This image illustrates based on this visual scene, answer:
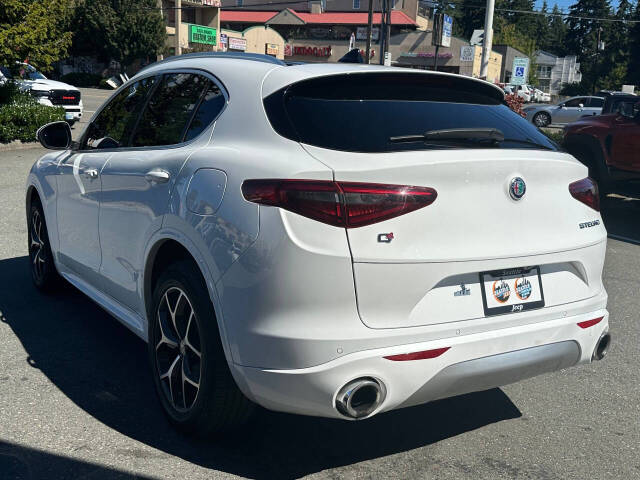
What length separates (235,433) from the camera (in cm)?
356

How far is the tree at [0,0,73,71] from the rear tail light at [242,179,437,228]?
47.8ft

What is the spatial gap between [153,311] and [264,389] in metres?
0.96

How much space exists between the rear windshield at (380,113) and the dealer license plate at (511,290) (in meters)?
0.58

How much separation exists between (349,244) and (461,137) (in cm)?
81

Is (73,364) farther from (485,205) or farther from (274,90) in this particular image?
(485,205)

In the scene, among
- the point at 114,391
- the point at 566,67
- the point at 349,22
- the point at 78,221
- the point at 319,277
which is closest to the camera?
the point at 319,277

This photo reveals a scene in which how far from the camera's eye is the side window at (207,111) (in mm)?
3539

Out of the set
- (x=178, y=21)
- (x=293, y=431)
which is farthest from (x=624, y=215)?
(x=178, y=21)

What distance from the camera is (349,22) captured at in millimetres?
79250

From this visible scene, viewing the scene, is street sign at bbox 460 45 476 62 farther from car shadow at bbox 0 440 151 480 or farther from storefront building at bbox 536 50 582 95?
storefront building at bbox 536 50 582 95

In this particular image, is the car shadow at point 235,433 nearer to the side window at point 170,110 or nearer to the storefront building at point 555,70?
the side window at point 170,110

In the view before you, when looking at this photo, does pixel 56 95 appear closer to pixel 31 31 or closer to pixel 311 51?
pixel 31 31

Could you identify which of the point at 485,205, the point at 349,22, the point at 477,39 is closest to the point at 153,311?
the point at 485,205

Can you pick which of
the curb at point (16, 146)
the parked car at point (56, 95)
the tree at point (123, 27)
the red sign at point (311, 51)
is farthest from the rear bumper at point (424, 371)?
the red sign at point (311, 51)
